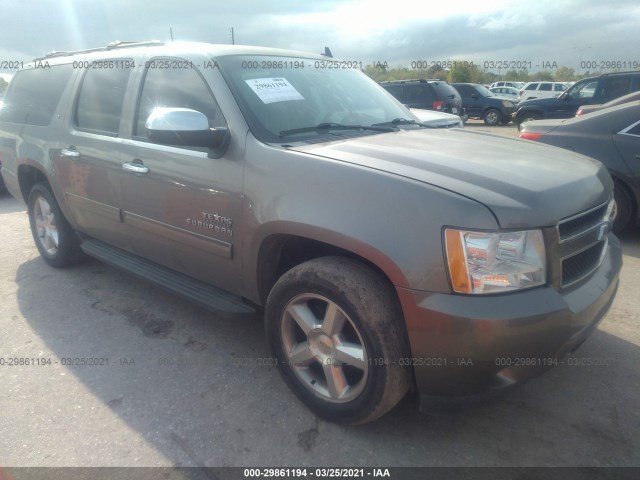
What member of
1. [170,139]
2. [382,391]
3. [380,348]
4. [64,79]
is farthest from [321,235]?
[64,79]

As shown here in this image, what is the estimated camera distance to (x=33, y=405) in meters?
2.72

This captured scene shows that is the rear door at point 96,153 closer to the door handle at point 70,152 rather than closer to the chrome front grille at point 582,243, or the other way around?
the door handle at point 70,152

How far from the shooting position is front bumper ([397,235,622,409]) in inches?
75.5

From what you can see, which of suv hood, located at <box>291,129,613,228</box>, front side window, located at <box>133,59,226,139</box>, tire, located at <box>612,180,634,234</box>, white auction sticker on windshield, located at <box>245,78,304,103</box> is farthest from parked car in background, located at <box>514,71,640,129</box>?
front side window, located at <box>133,59,226,139</box>

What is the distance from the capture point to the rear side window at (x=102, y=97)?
3.46 metres

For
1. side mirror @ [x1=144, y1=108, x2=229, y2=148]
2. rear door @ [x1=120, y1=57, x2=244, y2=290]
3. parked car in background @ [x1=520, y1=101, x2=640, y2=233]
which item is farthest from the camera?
parked car in background @ [x1=520, y1=101, x2=640, y2=233]

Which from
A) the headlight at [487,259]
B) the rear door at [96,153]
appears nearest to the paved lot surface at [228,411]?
the rear door at [96,153]

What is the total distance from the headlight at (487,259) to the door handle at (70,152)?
3.04m

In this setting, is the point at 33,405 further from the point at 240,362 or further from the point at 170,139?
the point at 170,139

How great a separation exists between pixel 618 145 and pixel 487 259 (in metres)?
4.00

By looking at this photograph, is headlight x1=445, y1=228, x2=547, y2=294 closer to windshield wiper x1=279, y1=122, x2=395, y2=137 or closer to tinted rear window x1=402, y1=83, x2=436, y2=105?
windshield wiper x1=279, y1=122, x2=395, y2=137

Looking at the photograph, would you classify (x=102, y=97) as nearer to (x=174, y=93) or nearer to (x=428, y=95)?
(x=174, y=93)

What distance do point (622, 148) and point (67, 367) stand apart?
5.27 m

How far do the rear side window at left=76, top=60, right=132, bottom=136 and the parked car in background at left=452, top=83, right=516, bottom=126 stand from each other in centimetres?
1984
